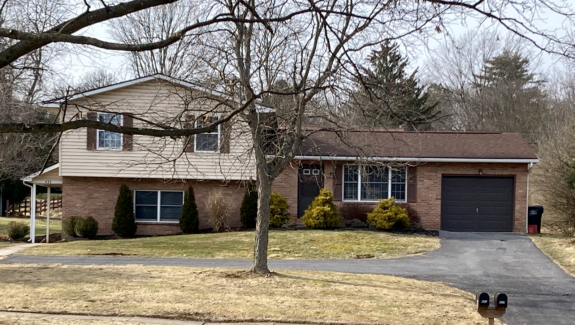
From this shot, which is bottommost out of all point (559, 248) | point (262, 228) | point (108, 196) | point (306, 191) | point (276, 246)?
point (276, 246)

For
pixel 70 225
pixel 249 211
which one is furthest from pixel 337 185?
pixel 70 225

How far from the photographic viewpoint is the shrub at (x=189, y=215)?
24438 mm

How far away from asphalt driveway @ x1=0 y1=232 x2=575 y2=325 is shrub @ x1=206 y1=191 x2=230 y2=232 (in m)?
6.32

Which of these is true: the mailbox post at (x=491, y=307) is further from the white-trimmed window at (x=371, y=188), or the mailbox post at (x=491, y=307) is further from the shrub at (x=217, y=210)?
the shrub at (x=217, y=210)

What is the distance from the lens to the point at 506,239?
21734mm

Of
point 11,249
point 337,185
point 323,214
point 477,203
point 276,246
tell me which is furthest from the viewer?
point 337,185

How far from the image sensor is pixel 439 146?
25.2 metres

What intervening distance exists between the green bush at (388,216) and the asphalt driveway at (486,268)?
201 cm

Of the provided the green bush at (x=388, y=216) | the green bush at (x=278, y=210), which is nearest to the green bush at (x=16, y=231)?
the green bush at (x=278, y=210)

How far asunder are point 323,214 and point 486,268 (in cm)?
769

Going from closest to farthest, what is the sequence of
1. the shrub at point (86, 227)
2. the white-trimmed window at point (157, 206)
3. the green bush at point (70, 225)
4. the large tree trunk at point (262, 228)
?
the large tree trunk at point (262, 228)
the shrub at point (86, 227)
the green bush at point (70, 225)
the white-trimmed window at point (157, 206)

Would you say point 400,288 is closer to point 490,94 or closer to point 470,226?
point 470,226

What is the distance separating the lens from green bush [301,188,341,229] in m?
23.2

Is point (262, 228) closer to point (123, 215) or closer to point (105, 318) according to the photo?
point (105, 318)
